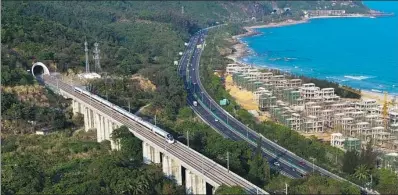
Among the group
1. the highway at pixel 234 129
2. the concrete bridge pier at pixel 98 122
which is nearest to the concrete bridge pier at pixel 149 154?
the concrete bridge pier at pixel 98 122

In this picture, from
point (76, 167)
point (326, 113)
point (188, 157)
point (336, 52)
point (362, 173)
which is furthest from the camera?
point (336, 52)

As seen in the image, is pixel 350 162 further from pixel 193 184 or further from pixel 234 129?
pixel 234 129

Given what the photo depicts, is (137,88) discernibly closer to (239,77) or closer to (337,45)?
(239,77)

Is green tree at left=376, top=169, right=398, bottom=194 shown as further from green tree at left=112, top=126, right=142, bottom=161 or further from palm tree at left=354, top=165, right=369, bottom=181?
green tree at left=112, top=126, right=142, bottom=161

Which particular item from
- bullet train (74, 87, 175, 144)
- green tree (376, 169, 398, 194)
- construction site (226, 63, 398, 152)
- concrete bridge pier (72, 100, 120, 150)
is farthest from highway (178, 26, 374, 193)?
concrete bridge pier (72, 100, 120, 150)

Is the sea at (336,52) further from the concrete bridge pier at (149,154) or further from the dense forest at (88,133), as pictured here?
the concrete bridge pier at (149,154)

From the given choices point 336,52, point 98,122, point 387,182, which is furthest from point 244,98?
point 336,52

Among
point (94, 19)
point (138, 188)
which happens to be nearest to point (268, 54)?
point (94, 19)
